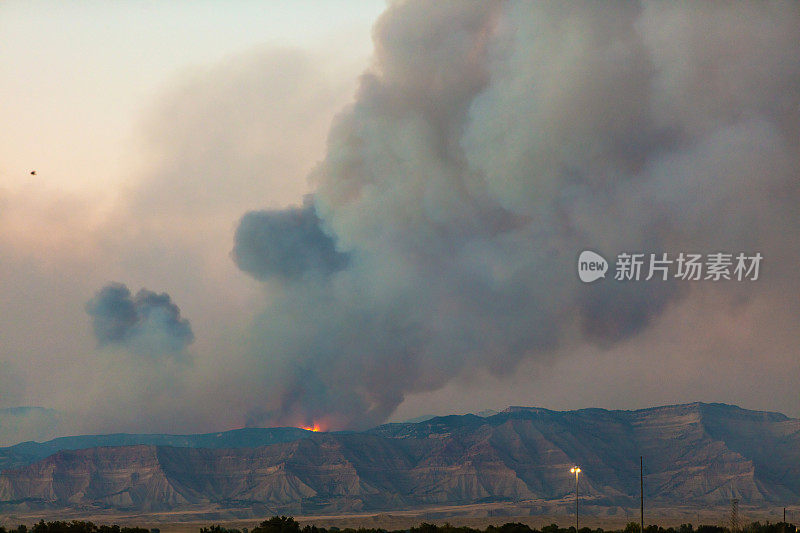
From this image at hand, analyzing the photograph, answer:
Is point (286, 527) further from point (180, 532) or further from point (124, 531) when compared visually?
point (180, 532)

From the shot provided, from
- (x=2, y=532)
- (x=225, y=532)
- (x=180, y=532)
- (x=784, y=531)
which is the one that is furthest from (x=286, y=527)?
(x=180, y=532)

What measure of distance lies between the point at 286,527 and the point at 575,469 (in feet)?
112

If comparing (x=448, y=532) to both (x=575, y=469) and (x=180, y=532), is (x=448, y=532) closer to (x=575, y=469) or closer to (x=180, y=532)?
(x=575, y=469)

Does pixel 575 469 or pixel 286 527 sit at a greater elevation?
pixel 575 469

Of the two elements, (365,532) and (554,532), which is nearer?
(554,532)

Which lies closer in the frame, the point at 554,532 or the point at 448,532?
the point at 448,532

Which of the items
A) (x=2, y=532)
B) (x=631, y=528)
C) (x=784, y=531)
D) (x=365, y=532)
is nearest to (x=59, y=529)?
(x=2, y=532)

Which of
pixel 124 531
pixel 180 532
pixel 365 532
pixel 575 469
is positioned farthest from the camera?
pixel 180 532

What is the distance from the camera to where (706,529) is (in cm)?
13688

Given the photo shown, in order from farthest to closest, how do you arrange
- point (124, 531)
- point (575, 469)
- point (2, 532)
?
point (124, 531), point (2, 532), point (575, 469)

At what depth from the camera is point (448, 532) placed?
11612 cm

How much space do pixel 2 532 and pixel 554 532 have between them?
6969 centimetres

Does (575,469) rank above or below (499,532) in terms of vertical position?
above

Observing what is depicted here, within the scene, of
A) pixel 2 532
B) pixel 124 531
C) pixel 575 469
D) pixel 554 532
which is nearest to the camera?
pixel 575 469
